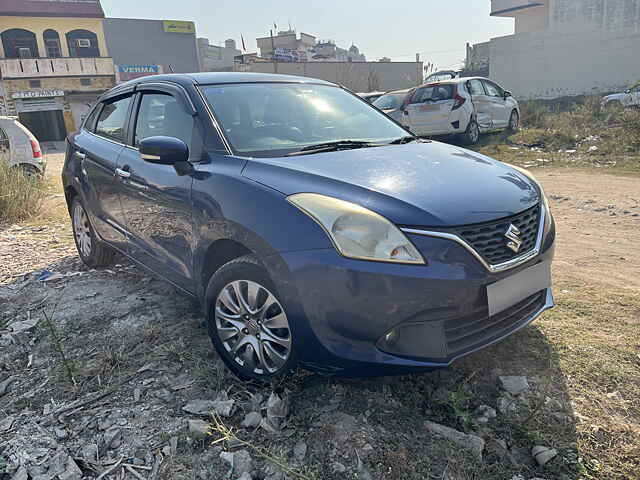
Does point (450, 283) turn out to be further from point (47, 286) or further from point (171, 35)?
point (171, 35)

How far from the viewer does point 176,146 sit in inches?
113

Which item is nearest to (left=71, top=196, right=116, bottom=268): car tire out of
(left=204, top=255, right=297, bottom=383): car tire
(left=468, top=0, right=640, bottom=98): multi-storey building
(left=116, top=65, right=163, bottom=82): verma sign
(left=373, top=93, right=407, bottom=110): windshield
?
(left=204, top=255, right=297, bottom=383): car tire

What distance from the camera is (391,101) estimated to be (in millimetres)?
13734

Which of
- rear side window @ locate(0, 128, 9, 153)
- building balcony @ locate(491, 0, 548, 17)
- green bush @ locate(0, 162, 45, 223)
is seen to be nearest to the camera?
green bush @ locate(0, 162, 45, 223)

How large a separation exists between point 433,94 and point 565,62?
68.1 ft

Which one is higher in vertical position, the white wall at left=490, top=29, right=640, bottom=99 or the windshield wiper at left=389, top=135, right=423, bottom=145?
the white wall at left=490, top=29, right=640, bottom=99

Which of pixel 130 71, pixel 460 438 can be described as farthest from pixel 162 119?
pixel 130 71

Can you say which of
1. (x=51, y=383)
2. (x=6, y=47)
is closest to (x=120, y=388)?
(x=51, y=383)

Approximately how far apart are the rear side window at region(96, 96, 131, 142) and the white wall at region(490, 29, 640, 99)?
1108 inches

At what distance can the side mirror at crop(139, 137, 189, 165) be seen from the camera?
112 inches

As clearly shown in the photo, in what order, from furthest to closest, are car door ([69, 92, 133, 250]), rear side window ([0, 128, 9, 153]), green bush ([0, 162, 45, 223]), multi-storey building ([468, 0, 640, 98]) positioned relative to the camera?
multi-storey building ([468, 0, 640, 98]), rear side window ([0, 128, 9, 153]), green bush ([0, 162, 45, 223]), car door ([69, 92, 133, 250])

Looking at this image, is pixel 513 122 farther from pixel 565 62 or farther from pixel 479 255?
pixel 565 62

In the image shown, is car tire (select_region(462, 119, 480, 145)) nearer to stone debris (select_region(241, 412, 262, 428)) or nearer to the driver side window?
the driver side window

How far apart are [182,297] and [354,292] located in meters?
2.18
